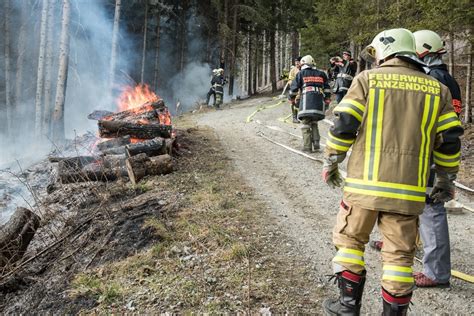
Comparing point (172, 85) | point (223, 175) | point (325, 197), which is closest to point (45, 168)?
point (223, 175)

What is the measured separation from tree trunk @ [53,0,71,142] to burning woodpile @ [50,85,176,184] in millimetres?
4594

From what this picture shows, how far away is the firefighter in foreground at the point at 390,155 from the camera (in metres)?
2.76

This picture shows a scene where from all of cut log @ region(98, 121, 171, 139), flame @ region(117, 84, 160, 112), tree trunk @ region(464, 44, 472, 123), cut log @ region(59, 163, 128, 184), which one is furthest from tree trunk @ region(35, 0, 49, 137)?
tree trunk @ region(464, 44, 472, 123)

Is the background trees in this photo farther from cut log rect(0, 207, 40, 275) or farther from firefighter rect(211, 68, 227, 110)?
cut log rect(0, 207, 40, 275)

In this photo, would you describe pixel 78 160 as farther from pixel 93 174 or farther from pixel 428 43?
pixel 428 43

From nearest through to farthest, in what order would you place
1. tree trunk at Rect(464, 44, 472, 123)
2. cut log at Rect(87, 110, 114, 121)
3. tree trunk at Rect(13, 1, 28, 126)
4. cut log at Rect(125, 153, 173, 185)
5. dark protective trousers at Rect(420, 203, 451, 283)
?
dark protective trousers at Rect(420, 203, 451, 283)
cut log at Rect(125, 153, 173, 185)
tree trunk at Rect(464, 44, 472, 123)
cut log at Rect(87, 110, 114, 121)
tree trunk at Rect(13, 1, 28, 126)

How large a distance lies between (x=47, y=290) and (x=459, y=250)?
4873 mm

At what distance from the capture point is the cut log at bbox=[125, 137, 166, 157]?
26.7 ft

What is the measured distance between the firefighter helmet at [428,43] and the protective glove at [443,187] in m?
1.38

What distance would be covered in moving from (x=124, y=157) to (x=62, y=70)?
7133mm

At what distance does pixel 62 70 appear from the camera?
13.6 m

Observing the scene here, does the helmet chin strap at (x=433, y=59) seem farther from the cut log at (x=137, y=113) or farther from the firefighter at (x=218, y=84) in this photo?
the firefighter at (x=218, y=84)

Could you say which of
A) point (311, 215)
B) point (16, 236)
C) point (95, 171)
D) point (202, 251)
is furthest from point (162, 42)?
point (202, 251)

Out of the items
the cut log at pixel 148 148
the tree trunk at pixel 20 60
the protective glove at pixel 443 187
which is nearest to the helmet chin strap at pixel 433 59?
the protective glove at pixel 443 187
